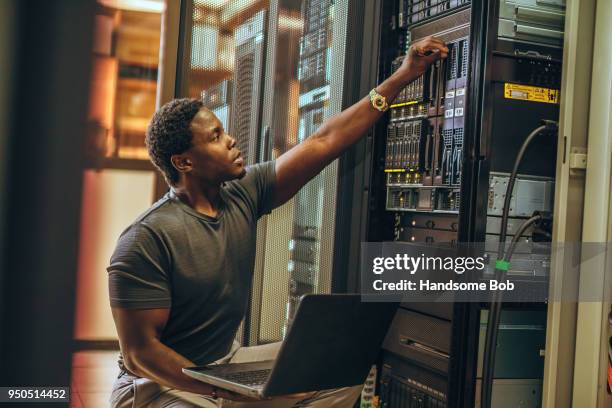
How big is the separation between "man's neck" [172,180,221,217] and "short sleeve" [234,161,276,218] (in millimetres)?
114

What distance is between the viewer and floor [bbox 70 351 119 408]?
2.44m

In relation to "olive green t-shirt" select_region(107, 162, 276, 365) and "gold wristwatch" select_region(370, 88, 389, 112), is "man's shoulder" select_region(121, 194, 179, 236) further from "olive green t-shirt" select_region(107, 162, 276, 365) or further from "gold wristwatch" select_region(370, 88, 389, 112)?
"gold wristwatch" select_region(370, 88, 389, 112)

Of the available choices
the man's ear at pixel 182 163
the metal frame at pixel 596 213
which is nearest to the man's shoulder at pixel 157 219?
the man's ear at pixel 182 163

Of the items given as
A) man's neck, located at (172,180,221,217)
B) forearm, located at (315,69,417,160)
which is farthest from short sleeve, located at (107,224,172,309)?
forearm, located at (315,69,417,160)

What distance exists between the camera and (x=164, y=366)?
213 cm

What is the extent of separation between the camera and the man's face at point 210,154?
91.9 inches

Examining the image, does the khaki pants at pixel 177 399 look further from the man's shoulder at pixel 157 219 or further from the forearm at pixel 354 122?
the forearm at pixel 354 122

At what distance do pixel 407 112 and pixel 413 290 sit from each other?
65 cm

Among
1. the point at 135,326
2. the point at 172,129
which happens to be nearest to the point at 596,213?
the point at 172,129

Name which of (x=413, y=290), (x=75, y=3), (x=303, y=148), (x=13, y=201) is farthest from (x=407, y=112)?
(x=13, y=201)

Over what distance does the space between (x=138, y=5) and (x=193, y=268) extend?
0.91 m

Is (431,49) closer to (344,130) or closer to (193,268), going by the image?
(344,130)

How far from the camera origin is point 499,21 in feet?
8.07

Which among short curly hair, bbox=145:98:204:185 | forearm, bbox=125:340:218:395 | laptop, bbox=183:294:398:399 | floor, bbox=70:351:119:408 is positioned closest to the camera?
laptop, bbox=183:294:398:399
